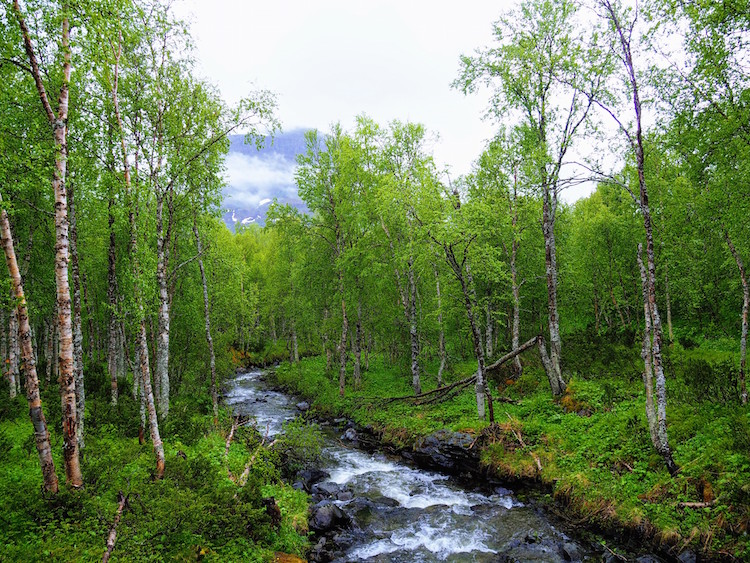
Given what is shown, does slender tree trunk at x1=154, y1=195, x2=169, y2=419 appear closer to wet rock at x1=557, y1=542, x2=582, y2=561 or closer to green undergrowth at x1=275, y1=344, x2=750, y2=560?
green undergrowth at x1=275, y1=344, x2=750, y2=560

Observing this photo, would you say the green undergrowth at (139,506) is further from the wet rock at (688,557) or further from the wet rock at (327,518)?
the wet rock at (688,557)

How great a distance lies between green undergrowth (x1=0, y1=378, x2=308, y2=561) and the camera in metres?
Result: 7.03

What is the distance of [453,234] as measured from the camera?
51.7ft

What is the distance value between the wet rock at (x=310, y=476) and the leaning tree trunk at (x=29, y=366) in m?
8.76

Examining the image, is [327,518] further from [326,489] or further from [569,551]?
[569,551]

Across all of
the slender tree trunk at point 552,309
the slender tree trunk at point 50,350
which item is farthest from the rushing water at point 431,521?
the slender tree trunk at point 50,350

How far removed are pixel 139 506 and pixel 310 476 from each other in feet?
26.5

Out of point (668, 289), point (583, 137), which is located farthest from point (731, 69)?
point (668, 289)

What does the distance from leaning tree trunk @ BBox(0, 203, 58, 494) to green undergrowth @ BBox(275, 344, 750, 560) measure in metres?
13.5

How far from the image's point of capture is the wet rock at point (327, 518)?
11468 millimetres

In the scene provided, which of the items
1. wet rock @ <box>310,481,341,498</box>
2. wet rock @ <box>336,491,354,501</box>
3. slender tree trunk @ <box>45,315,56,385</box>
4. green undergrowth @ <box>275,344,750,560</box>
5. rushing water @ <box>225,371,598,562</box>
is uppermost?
slender tree trunk @ <box>45,315,56,385</box>

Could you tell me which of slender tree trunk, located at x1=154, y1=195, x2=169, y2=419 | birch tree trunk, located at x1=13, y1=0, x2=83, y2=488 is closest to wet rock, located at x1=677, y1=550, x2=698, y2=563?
birch tree trunk, located at x1=13, y1=0, x2=83, y2=488

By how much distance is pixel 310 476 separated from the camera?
15406 millimetres

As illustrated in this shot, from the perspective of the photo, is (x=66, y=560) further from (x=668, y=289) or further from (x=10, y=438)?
(x=668, y=289)
